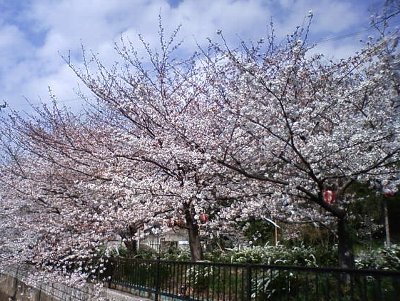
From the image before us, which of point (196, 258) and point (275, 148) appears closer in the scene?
point (275, 148)

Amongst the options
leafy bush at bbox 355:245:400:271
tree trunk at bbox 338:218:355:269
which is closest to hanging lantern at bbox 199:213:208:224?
tree trunk at bbox 338:218:355:269

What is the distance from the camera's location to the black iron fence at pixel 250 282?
431cm

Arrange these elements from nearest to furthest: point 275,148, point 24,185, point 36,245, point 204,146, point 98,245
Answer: point 275,148 < point 204,146 < point 98,245 < point 36,245 < point 24,185

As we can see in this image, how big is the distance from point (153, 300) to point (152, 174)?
97.2 inches

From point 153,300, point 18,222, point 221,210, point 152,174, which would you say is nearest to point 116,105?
point 152,174

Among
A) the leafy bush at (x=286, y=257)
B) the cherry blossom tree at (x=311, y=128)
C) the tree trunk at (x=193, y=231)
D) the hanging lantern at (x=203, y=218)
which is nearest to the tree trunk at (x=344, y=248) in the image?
the cherry blossom tree at (x=311, y=128)

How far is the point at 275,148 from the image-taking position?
5609mm

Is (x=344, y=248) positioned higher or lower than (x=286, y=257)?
higher

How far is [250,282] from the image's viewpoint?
548 cm

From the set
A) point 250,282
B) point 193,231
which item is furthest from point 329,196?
point 193,231

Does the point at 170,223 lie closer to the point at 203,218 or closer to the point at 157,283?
the point at 203,218

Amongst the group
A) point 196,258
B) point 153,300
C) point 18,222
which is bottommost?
point 153,300

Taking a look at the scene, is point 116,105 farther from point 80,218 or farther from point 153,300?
point 153,300

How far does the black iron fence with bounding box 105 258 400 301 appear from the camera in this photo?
4.31m
